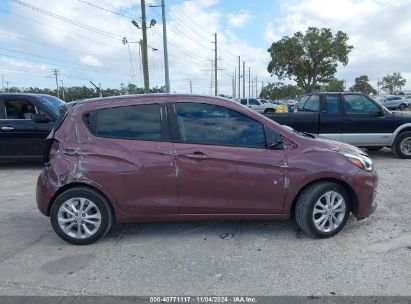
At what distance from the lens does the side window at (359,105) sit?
959cm

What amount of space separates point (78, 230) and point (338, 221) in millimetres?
2989

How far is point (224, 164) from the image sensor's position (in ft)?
14.3

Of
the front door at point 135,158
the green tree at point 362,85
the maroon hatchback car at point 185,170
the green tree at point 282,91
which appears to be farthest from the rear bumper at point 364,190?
the green tree at point 282,91

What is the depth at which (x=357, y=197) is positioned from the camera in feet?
14.8

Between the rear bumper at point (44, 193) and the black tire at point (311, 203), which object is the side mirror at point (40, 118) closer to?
the rear bumper at point (44, 193)

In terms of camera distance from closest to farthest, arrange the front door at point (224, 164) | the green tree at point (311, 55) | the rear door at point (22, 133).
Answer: the front door at point (224, 164)
the rear door at point (22, 133)
the green tree at point (311, 55)

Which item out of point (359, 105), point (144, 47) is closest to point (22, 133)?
point (359, 105)

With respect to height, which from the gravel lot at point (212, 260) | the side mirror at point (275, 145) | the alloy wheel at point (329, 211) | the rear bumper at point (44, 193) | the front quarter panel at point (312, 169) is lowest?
the gravel lot at point (212, 260)

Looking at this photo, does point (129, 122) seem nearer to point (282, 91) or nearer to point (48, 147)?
point (48, 147)

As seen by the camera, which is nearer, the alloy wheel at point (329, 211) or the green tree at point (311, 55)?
the alloy wheel at point (329, 211)

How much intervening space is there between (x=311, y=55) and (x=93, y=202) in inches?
2230

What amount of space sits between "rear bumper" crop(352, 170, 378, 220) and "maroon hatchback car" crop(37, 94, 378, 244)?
1 centimetres

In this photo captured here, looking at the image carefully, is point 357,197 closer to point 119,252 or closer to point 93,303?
point 119,252

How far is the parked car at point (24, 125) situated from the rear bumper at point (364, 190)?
6955mm
